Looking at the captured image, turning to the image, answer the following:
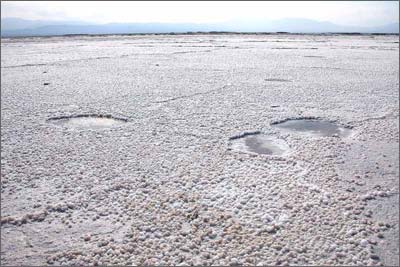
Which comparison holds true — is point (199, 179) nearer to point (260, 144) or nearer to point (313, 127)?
point (260, 144)

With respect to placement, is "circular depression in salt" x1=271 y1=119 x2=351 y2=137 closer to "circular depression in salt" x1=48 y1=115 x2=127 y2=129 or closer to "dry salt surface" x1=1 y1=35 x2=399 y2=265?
"dry salt surface" x1=1 y1=35 x2=399 y2=265

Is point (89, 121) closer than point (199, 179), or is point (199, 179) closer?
point (199, 179)

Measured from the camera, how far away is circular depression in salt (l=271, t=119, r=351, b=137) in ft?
21.0

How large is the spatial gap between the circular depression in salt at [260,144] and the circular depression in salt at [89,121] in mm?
2396

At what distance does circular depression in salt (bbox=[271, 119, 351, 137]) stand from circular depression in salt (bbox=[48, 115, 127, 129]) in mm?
3031

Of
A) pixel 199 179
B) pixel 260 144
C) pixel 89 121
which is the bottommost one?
pixel 199 179

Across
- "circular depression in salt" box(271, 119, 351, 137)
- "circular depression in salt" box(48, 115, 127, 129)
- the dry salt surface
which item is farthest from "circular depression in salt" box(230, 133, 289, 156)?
"circular depression in salt" box(48, 115, 127, 129)

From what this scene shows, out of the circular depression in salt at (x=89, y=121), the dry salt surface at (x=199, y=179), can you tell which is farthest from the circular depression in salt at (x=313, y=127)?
the circular depression in salt at (x=89, y=121)

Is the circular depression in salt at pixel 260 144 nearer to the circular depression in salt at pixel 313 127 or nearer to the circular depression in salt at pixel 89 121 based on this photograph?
the circular depression in salt at pixel 313 127

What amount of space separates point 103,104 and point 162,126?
227cm

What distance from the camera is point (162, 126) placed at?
6.77 m

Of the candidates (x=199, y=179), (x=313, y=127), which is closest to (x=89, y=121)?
(x=199, y=179)

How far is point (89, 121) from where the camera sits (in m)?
7.19

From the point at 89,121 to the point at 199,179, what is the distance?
3.38m
